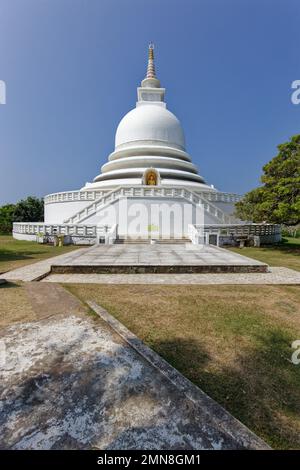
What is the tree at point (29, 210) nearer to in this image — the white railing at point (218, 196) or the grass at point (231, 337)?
the white railing at point (218, 196)

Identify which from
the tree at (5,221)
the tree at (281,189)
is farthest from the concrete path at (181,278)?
the tree at (5,221)

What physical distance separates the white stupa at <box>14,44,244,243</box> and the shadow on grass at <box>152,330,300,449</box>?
14929 mm

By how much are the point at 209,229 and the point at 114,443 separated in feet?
57.0

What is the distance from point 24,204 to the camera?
3797 centimetres

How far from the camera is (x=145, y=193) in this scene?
2061 centimetres

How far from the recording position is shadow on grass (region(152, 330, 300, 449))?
2154mm

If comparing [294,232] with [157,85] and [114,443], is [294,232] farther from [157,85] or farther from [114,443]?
[114,443]

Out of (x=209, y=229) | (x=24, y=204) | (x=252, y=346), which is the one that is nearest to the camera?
(x=252, y=346)

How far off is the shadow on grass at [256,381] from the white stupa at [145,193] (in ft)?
49.0

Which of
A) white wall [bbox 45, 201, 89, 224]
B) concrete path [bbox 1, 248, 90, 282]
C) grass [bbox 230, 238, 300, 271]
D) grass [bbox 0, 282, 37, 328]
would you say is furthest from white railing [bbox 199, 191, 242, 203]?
grass [bbox 0, 282, 37, 328]

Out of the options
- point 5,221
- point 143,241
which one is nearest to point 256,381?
point 143,241

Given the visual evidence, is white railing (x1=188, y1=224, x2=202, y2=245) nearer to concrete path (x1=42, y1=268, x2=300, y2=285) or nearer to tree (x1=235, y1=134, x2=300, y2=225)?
Answer: tree (x1=235, y1=134, x2=300, y2=225)

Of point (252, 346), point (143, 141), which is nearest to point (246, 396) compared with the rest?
point (252, 346)
